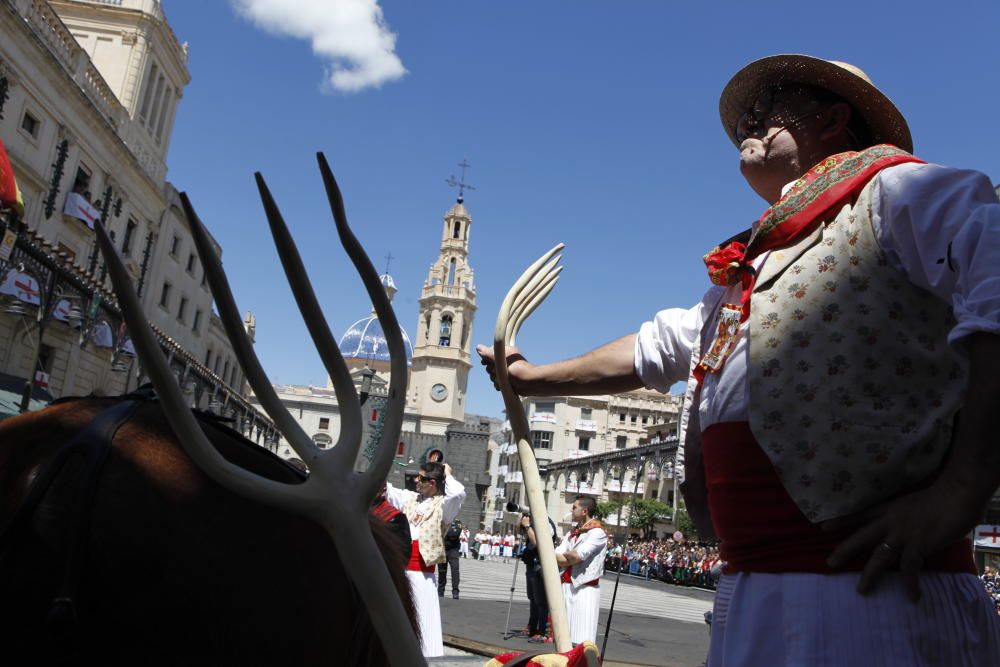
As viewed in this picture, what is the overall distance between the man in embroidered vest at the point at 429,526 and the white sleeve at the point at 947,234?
6.19m

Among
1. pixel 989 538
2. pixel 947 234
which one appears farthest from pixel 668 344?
pixel 989 538

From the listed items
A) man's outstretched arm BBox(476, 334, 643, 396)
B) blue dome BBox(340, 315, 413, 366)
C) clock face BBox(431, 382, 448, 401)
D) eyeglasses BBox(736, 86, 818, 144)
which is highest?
blue dome BBox(340, 315, 413, 366)

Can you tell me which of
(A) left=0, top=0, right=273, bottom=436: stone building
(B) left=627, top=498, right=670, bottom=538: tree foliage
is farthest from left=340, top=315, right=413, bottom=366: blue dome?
(A) left=0, top=0, right=273, bottom=436: stone building

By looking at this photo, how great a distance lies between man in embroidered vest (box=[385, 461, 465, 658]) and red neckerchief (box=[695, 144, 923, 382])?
232 inches

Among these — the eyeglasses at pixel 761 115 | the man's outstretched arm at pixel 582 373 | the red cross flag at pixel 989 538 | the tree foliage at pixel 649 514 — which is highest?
the tree foliage at pixel 649 514

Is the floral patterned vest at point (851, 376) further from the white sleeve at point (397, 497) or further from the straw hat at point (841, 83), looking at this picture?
the white sleeve at point (397, 497)

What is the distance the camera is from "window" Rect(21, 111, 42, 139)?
21.8 metres

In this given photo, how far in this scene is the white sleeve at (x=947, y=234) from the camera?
1.16 metres

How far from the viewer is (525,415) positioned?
1883 millimetres

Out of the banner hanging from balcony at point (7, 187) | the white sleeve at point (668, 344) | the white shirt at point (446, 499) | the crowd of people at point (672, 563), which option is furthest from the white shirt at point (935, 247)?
the crowd of people at point (672, 563)

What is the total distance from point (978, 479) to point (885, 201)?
52 cm

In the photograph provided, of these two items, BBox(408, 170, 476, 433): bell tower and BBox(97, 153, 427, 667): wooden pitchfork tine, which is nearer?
BBox(97, 153, 427, 667): wooden pitchfork tine

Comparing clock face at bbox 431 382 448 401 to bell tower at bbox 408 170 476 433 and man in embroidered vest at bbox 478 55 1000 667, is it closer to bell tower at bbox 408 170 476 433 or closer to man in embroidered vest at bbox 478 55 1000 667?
bell tower at bbox 408 170 476 433

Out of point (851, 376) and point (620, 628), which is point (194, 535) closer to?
point (851, 376)
